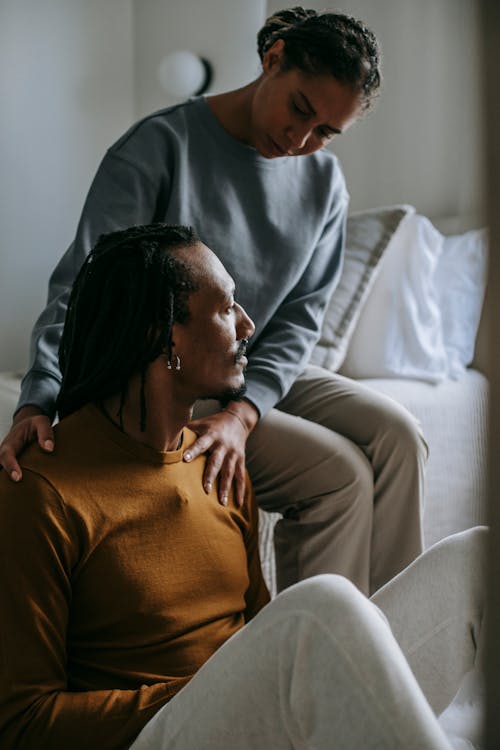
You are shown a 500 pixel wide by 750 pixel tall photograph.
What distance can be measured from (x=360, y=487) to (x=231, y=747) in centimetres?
67

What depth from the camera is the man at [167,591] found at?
29.1 inches

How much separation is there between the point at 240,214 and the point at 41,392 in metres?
0.47

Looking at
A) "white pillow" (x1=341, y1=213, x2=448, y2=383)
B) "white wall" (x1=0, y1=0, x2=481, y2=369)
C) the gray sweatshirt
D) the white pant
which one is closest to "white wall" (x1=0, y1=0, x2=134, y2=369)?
"white wall" (x1=0, y1=0, x2=481, y2=369)

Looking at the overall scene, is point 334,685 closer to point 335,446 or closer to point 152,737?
point 152,737

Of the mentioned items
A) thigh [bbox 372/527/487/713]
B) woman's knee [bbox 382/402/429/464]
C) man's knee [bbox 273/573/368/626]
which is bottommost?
woman's knee [bbox 382/402/429/464]

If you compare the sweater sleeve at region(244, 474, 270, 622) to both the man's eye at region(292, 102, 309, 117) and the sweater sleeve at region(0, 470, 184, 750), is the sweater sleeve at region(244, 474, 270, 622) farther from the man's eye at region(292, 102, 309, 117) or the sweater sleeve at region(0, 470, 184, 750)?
the man's eye at region(292, 102, 309, 117)

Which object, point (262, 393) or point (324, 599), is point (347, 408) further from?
point (324, 599)

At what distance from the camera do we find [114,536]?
1006 millimetres

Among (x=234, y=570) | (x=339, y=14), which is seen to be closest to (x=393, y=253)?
(x=339, y=14)

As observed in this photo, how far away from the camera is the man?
0.74 m

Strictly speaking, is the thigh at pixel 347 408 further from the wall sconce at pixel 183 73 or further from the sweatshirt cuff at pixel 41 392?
the wall sconce at pixel 183 73

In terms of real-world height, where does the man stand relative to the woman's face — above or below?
below

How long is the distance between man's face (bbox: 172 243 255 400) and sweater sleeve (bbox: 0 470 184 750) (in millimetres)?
270

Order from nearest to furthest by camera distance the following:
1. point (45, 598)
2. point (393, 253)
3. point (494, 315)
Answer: point (494, 315)
point (45, 598)
point (393, 253)
